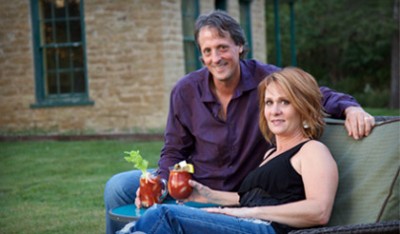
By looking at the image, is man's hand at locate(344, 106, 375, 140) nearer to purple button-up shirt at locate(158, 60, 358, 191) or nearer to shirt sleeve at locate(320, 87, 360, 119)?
shirt sleeve at locate(320, 87, 360, 119)

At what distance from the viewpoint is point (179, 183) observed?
11.9 feet

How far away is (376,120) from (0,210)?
4.54 metres

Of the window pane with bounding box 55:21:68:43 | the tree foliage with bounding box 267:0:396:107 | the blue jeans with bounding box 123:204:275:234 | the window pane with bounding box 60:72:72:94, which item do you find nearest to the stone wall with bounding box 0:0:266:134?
→ the window pane with bounding box 60:72:72:94

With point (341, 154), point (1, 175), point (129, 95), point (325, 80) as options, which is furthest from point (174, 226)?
point (325, 80)

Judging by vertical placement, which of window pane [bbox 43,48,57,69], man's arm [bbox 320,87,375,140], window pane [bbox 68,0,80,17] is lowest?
man's arm [bbox 320,87,375,140]

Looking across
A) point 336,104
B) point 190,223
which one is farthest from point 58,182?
point 190,223

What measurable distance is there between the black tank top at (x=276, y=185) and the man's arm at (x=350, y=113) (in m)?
0.27

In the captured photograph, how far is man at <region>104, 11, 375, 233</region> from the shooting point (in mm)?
4000

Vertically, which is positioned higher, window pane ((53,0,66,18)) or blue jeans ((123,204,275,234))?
window pane ((53,0,66,18))

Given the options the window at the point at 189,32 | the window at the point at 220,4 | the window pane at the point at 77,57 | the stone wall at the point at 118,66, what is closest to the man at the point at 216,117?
the stone wall at the point at 118,66

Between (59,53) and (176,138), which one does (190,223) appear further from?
(59,53)

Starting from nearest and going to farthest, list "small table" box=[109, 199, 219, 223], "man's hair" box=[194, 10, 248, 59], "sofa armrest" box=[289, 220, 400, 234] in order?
1. "sofa armrest" box=[289, 220, 400, 234]
2. "small table" box=[109, 199, 219, 223]
3. "man's hair" box=[194, 10, 248, 59]

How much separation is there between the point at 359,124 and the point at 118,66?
1064 cm

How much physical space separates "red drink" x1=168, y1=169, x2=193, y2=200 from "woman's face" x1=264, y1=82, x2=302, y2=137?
1.67 ft
